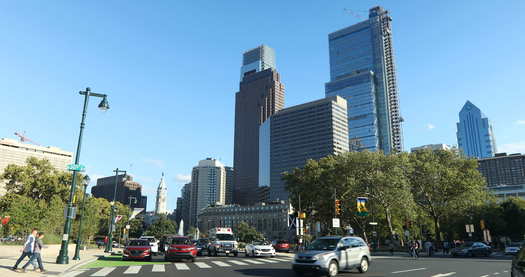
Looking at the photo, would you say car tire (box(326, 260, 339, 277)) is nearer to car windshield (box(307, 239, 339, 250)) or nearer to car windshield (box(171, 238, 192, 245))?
car windshield (box(307, 239, 339, 250))

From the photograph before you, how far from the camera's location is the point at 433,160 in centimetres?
5544

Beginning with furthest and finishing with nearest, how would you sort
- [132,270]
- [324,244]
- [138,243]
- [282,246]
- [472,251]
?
[282,246] → [472,251] → [138,243] → [132,270] → [324,244]

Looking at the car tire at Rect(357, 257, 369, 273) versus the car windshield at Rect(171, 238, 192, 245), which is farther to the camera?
the car windshield at Rect(171, 238, 192, 245)

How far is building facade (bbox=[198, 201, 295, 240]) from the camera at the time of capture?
566 feet

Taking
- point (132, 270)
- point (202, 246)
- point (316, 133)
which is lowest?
point (132, 270)

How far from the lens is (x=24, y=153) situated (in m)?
168

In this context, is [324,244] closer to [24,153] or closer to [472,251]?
[472,251]

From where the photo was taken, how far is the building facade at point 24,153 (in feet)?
531

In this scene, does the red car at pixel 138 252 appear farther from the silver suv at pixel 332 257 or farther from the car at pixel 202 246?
the silver suv at pixel 332 257

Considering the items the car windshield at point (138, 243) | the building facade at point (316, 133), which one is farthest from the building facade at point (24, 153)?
the car windshield at point (138, 243)

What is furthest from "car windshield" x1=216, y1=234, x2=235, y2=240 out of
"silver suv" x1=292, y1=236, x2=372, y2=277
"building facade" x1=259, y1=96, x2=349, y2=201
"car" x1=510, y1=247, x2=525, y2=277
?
"building facade" x1=259, y1=96, x2=349, y2=201

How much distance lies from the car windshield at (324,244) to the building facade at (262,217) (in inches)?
5874

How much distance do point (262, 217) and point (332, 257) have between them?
169 metres

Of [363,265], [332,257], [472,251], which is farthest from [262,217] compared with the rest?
[332,257]
